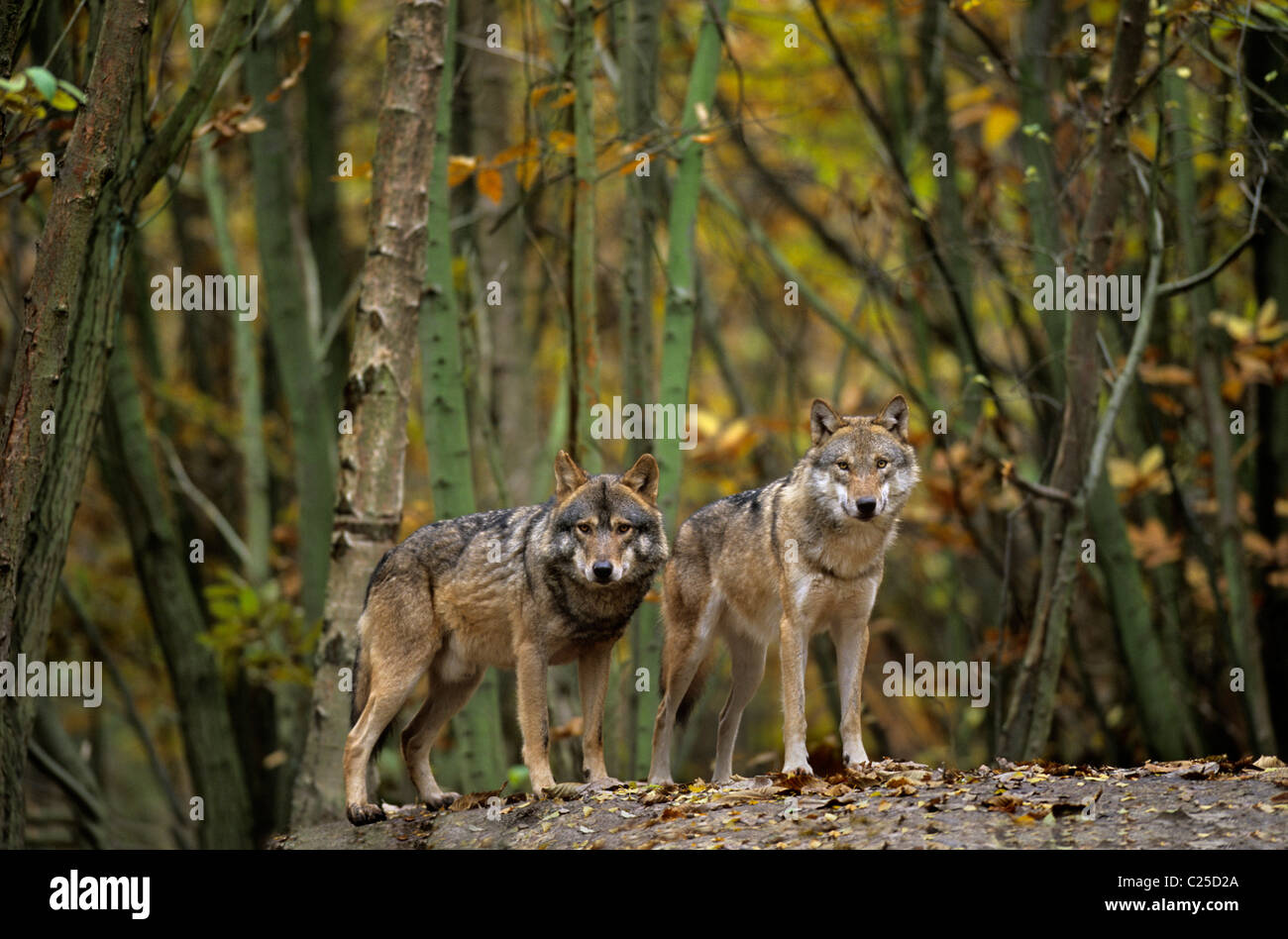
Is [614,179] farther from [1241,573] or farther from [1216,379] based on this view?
[1241,573]

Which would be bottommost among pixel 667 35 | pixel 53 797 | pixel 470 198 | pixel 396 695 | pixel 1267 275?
pixel 53 797

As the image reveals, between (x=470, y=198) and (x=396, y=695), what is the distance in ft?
31.4

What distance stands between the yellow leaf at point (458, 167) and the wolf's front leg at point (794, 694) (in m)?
4.86

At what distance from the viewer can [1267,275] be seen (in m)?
13.7

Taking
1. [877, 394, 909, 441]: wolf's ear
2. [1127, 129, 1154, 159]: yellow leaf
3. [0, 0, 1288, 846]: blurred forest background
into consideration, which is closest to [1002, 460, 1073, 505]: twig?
[0, 0, 1288, 846]: blurred forest background

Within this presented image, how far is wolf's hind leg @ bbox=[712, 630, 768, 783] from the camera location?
31.3 ft

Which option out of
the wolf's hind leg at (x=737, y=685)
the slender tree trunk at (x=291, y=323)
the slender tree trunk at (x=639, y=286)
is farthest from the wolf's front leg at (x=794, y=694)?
the slender tree trunk at (x=291, y=323)

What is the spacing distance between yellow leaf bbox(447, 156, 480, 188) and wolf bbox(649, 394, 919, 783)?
3682 millimetres

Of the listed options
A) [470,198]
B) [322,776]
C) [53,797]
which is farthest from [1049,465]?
[53,797]

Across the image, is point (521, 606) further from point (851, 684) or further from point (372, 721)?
point (851, 684)

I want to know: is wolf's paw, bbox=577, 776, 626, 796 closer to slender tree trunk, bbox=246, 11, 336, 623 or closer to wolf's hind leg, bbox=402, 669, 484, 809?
wolf's hind leg, bbox=402, 669, 484, 809

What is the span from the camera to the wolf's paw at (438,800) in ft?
28.2

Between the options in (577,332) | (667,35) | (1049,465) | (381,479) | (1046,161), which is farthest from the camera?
(667,35)

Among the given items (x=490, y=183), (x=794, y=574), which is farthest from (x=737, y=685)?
(x=490, y=183)
